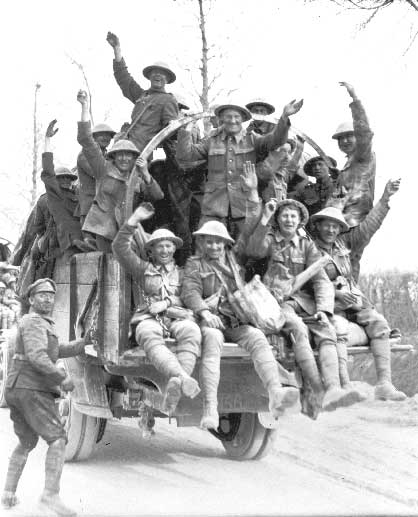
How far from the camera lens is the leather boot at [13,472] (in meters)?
5.44

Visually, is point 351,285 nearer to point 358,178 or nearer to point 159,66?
point 358,178

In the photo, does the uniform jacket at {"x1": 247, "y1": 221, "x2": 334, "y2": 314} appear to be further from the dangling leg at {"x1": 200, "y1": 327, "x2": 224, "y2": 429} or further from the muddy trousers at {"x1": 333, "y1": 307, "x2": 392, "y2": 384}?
the dangling leg at {"x1": 200, "y1": 327, "x2": 224, "y2": 429}

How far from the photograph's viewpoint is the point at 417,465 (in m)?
7.52

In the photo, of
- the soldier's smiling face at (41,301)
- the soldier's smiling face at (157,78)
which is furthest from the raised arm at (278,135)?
the soldier's smiling face at (41,301)

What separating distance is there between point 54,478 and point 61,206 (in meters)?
3.51

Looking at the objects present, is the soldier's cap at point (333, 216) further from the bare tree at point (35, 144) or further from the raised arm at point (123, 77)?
the bare tree at point (35, 144)

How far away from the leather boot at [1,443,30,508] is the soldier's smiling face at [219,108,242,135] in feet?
10.8

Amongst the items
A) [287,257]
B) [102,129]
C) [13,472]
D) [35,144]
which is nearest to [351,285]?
[287,257]

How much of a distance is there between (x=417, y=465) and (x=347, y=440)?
4.60 ft

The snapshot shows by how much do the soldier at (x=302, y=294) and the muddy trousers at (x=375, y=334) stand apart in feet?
0.43

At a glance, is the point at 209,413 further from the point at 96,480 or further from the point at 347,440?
the point at 347,440

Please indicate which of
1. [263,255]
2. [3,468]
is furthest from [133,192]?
[3,468]

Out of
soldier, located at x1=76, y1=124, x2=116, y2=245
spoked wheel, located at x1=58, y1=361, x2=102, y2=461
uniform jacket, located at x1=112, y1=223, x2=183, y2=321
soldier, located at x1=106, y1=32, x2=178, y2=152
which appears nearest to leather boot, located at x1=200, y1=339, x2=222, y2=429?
uniform jacket, located at x1=112, y1=223, x2=183, y2=321

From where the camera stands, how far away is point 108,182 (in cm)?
681
